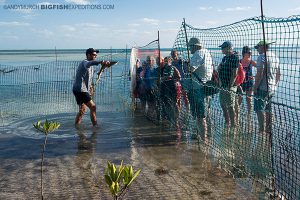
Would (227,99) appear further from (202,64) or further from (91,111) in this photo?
(91,111)

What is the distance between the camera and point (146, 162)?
6098 millimetres

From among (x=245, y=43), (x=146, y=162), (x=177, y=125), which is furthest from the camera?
(x=177, y=125)

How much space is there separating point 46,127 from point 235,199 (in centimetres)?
247

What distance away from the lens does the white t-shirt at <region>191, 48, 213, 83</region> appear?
6.82 meters

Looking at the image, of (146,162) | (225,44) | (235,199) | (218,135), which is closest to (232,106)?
(218,135)

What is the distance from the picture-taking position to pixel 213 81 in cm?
716

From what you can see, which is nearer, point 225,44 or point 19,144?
point 225,44

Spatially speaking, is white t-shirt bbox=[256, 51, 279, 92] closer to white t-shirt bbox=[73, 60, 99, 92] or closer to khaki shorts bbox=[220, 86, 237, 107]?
khaki shorts bbox=[220, 86, 237, 107]

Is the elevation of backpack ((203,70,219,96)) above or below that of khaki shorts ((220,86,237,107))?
above

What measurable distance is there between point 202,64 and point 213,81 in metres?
0.48

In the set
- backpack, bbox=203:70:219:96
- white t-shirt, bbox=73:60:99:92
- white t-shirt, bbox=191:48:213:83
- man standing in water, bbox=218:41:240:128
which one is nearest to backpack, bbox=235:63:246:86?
man standing in water, bbox=218:41:240:128

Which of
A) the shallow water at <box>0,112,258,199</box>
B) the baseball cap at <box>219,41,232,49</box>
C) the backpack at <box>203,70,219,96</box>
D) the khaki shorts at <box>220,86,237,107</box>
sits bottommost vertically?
the shallow water at <box>0,112,258,199</box>

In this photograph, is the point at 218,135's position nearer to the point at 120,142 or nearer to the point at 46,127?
the point at 120,142

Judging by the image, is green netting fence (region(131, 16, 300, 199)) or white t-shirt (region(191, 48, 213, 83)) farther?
white t-shirt (region(191, 48, 213, 83))
